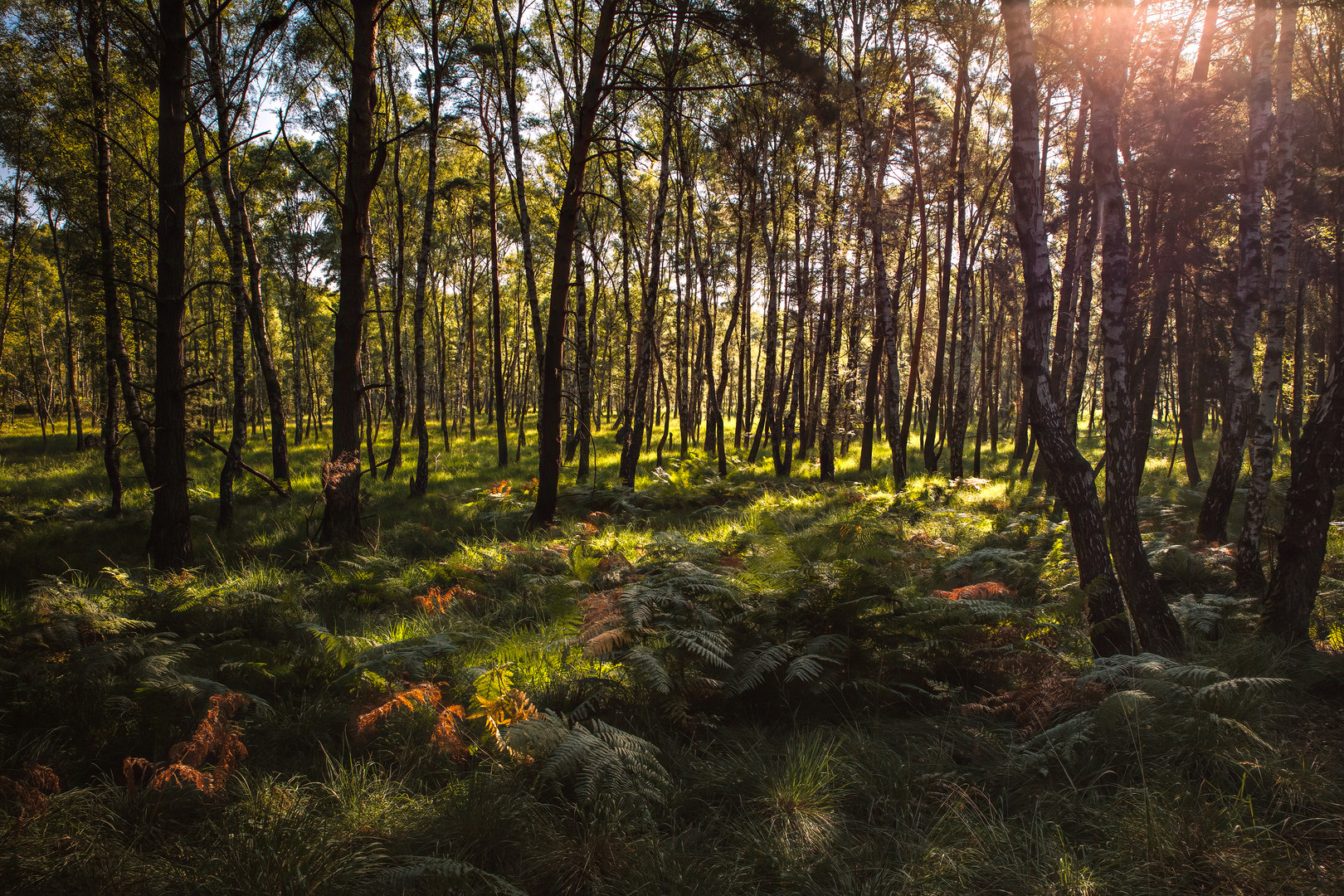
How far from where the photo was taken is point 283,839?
7.55 feet

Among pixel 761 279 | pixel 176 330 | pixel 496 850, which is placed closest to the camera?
pixel 496 850

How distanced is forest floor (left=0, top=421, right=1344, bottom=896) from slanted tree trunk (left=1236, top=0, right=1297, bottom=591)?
27.6 inches

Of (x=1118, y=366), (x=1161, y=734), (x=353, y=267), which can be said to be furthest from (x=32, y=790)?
(x=1118, y=366)

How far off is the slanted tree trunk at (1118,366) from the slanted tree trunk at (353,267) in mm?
7334

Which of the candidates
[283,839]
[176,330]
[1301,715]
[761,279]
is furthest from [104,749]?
[761,279]

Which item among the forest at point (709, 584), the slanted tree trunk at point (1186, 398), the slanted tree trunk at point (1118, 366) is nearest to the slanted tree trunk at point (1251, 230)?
the forest at point (709, 584)

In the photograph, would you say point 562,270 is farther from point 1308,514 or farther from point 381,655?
point 1308,514

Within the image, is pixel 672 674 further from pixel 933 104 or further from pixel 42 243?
pixel 42 243

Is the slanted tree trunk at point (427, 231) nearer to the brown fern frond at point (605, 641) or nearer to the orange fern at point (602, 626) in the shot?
the orange fern at point (602, 626)

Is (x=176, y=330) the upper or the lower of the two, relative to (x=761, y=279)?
lower

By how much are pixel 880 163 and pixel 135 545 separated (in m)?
16.7

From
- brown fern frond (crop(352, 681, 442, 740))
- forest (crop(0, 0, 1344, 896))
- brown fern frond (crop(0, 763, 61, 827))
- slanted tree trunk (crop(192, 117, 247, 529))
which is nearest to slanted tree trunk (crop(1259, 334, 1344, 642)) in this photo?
forest (crop(0, 0, 1344, 896))

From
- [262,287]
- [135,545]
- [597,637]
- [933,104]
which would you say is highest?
[933,104]

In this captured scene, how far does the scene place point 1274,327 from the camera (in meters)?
7.25
